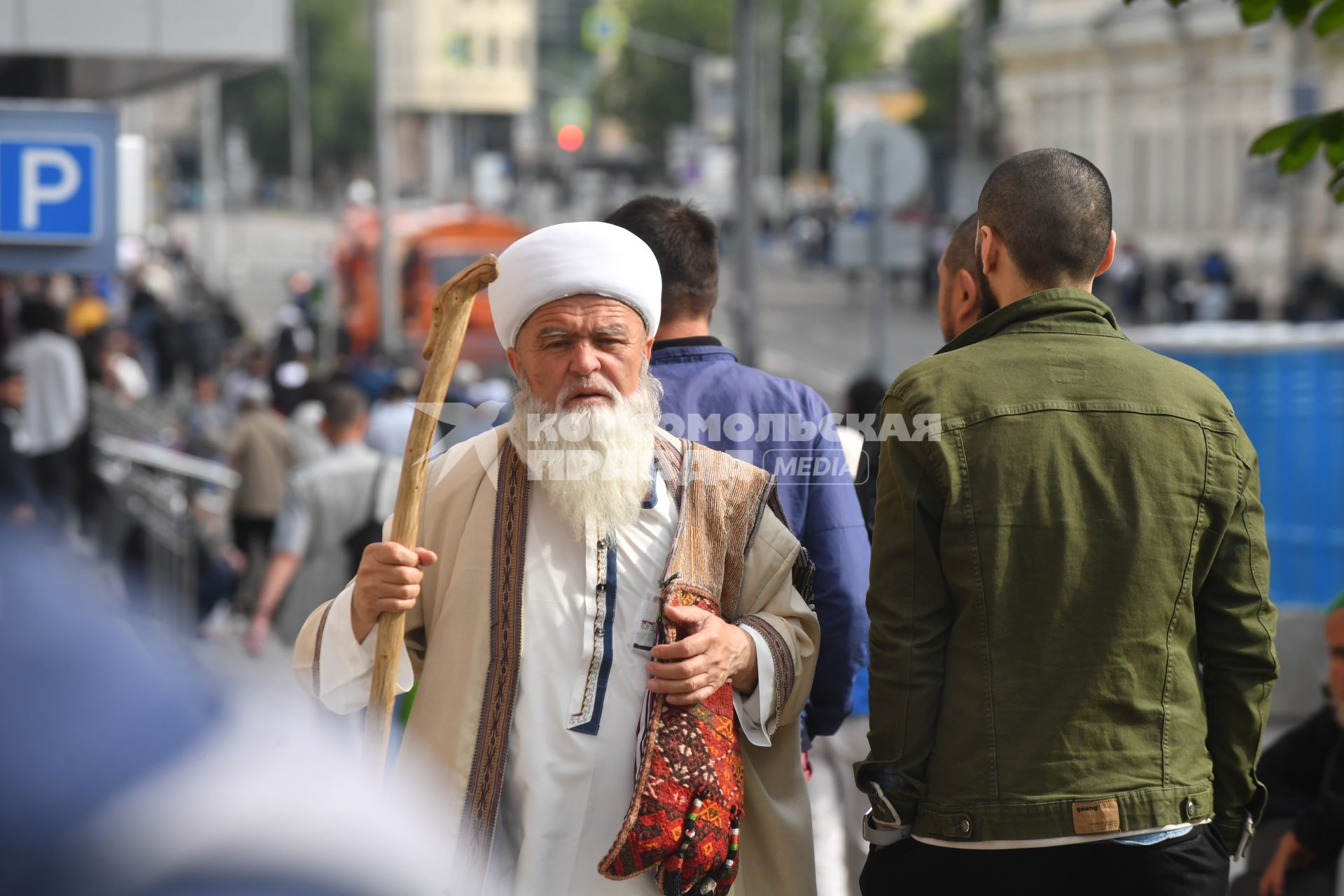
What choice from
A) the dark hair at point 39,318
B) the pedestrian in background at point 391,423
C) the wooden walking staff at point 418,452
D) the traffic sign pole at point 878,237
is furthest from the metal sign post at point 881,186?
the wooden walking staff at point 418,452

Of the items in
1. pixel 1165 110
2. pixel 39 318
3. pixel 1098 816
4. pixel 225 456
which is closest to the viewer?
pixel 1098 816

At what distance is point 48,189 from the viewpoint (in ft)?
26.4

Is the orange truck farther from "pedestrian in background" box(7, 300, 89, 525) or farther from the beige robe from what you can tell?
the beige robe

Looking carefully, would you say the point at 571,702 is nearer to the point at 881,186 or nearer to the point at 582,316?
the point at 582,316

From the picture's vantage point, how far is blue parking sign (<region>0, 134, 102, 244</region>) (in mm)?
7984

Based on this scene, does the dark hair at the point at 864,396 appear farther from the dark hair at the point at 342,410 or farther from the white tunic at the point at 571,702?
the white tunic at the point at 571,702

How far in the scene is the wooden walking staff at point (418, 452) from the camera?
2969 millimetres

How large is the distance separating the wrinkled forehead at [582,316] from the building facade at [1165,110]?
31253mm

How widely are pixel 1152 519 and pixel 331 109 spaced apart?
100m

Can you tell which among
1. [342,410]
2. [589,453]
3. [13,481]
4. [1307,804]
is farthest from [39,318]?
[589,453]

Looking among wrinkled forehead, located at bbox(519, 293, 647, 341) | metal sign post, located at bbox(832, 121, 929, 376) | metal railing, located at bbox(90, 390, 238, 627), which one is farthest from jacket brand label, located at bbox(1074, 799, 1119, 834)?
metal sign post, located at bbox(832, 121, 929, 376)

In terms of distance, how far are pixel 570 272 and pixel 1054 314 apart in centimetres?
A: 84

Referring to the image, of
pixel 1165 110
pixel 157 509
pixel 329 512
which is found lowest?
pixel 157 509

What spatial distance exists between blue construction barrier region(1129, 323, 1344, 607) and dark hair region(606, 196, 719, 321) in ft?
20.5
